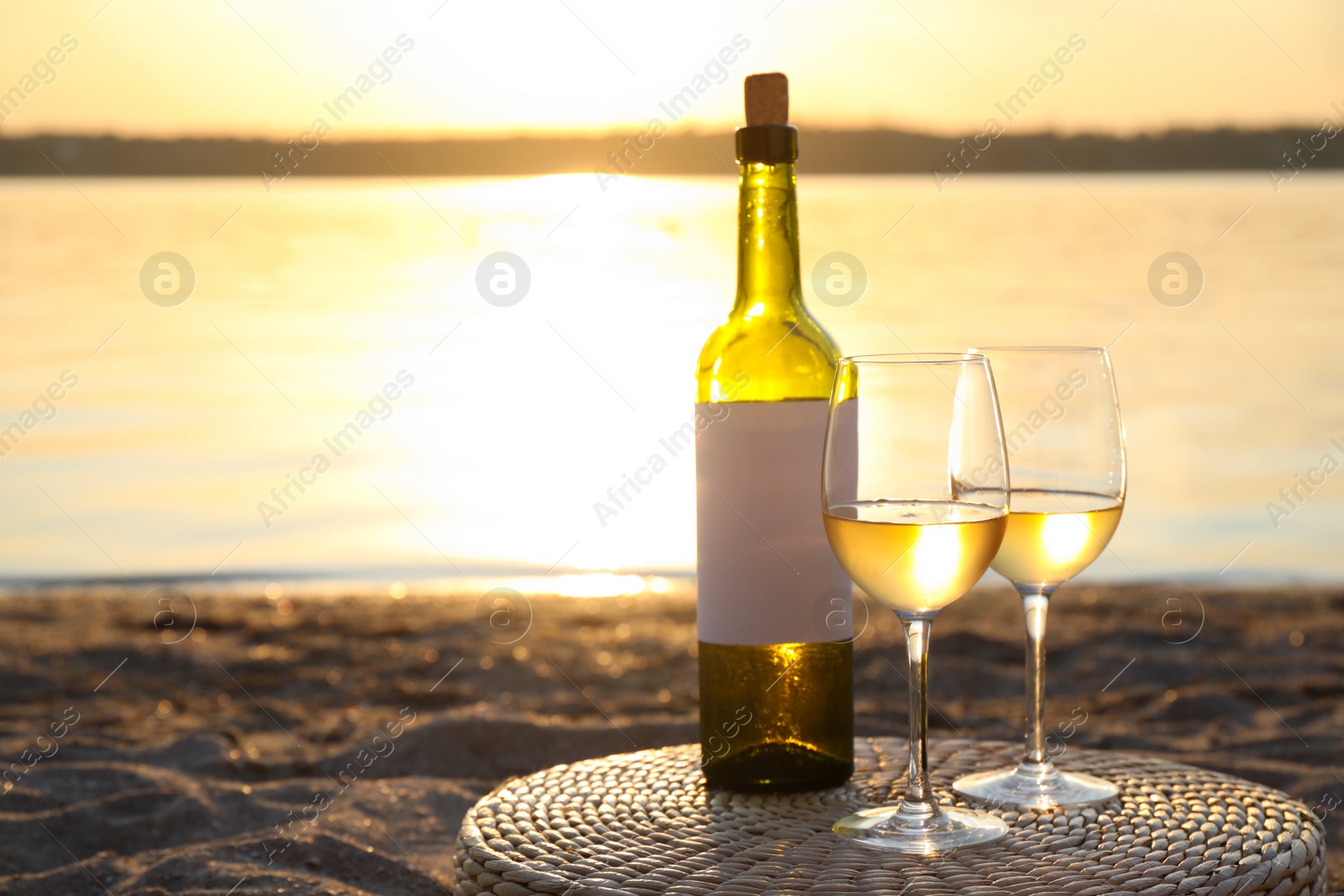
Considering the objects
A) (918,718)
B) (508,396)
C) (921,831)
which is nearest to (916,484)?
(918,718)

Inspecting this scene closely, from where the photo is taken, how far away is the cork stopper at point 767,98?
5.98 ft

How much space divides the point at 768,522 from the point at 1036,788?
0.53 meters

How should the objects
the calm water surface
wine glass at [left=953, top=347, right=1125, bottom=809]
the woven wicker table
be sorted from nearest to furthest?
the woven wicker table, wine glass at [left=953, top=347, right=1125, bottom=809], the calm water surface

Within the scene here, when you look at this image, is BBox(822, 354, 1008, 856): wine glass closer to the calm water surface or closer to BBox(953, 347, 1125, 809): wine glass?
BBox(953, 347, 1125, 809): wine glass

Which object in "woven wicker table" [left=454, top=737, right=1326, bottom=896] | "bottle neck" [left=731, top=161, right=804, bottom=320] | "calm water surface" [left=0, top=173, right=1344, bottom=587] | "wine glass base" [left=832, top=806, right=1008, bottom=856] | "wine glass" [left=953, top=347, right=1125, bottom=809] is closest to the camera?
"woven wicker table" [left=454, top=737, right=1326, bottom=896]

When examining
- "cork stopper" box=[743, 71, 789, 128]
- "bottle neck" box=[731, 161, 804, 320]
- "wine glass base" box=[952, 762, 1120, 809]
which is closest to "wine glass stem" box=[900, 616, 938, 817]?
"wine glass base" box=[952, 762, 1120, 809]

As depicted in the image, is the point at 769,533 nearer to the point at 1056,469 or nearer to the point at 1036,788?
the point at 1056,469

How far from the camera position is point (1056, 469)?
175cm

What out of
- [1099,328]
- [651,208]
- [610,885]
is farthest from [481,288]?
[651,208]

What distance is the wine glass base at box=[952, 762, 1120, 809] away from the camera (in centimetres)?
179

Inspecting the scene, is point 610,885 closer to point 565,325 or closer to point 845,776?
point 845,776

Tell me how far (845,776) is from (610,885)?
1.79ft

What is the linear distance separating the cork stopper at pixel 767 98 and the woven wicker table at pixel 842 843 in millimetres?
957

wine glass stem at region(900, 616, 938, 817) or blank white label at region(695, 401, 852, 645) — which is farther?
blank white label at region(695, 401, 852, 645)
